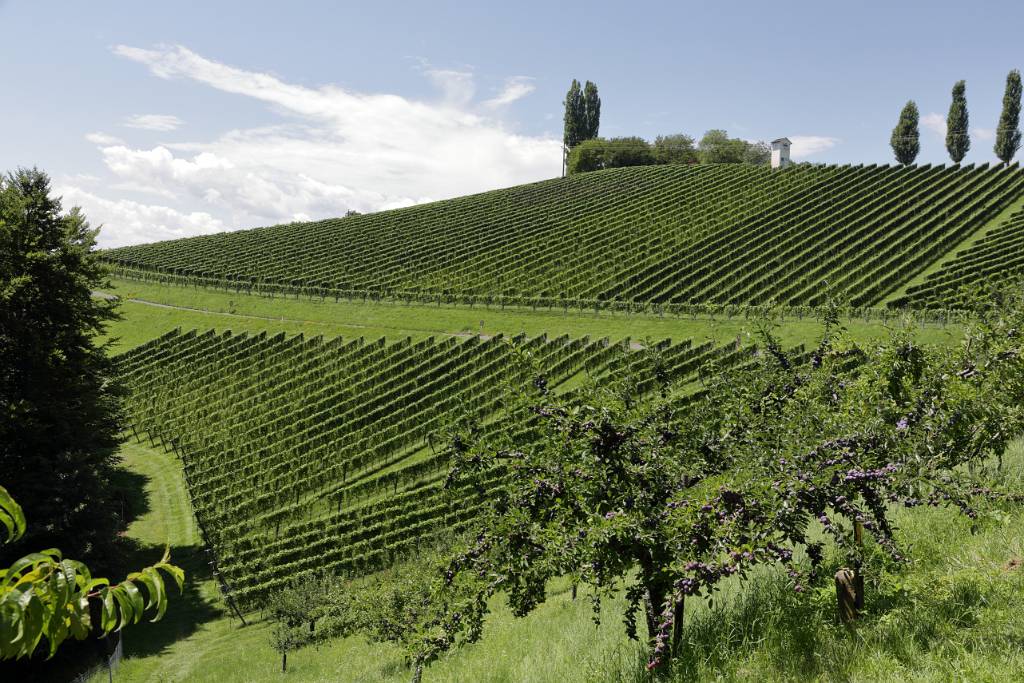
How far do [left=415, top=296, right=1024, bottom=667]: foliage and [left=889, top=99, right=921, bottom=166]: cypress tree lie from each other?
112812mm

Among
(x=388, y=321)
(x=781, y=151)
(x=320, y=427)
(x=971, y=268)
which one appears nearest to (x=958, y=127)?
(x=781, y=151)

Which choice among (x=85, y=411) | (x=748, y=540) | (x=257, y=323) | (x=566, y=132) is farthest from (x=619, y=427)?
(x=566, y=132)

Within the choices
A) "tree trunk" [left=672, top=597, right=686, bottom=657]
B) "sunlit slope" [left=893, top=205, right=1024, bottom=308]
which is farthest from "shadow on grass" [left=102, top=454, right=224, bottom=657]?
"sunlit slope" [left=893, top=205, right=1024, bottom=308]

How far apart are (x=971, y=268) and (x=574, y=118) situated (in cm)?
9994

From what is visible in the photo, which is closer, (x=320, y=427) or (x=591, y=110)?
(x=320, y=427)

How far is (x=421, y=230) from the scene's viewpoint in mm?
91938

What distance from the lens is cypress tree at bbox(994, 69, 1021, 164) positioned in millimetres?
92938

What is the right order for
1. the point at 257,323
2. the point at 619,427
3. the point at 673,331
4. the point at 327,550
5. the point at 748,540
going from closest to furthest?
1. the point at 748,540
2. the point at 619,427
3. the point at 327,550
4. the point at 673,331
5. the point at 257,323

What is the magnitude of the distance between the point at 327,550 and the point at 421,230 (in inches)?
2660

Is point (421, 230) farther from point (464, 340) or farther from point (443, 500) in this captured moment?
point (443, 500)

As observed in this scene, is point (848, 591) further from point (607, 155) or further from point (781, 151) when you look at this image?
point (607, 155)

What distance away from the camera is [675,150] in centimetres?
13462

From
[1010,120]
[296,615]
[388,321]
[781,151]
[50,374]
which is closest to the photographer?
[296,615]

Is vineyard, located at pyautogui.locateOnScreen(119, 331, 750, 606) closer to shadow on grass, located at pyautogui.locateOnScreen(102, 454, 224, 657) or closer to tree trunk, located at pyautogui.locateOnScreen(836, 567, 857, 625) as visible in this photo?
shadow on grass, located at pyautogui.locateOnScreen(102, 454, 224, 657)
